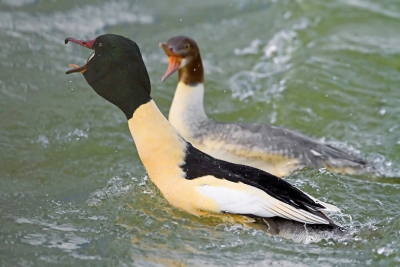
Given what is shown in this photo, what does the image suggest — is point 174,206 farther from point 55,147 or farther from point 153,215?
point 55,147

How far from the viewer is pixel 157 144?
511cm

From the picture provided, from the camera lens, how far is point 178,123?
23.9 feet

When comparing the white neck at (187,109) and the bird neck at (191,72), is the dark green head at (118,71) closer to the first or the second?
the white neck at (187,109)

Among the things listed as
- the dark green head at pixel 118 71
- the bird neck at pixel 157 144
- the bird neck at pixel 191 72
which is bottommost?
the bird neck at pixel 157 144

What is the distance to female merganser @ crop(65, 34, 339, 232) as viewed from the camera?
188 inches

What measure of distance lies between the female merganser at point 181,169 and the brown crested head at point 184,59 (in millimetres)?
2246

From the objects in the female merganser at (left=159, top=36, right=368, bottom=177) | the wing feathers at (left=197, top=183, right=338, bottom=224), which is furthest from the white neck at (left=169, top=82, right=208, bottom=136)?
the wing feathers at (left=197, top=183, right=338, bottom=224)

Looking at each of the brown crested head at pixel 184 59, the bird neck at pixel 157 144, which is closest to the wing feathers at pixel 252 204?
the bird neck at pixel 157 144

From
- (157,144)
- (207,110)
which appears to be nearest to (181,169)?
(157,144)

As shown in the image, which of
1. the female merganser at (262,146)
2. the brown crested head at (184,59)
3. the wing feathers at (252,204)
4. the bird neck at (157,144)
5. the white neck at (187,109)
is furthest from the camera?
the brown crested head at (184,59)

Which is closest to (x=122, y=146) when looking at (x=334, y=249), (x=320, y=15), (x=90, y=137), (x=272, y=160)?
(x=90, y=137)

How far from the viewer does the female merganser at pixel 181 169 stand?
4770 millimetres

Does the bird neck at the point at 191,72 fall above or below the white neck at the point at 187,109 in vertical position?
above

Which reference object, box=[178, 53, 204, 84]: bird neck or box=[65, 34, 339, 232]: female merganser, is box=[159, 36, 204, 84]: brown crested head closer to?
box=[178, 53, 204, 84]: bird neck
